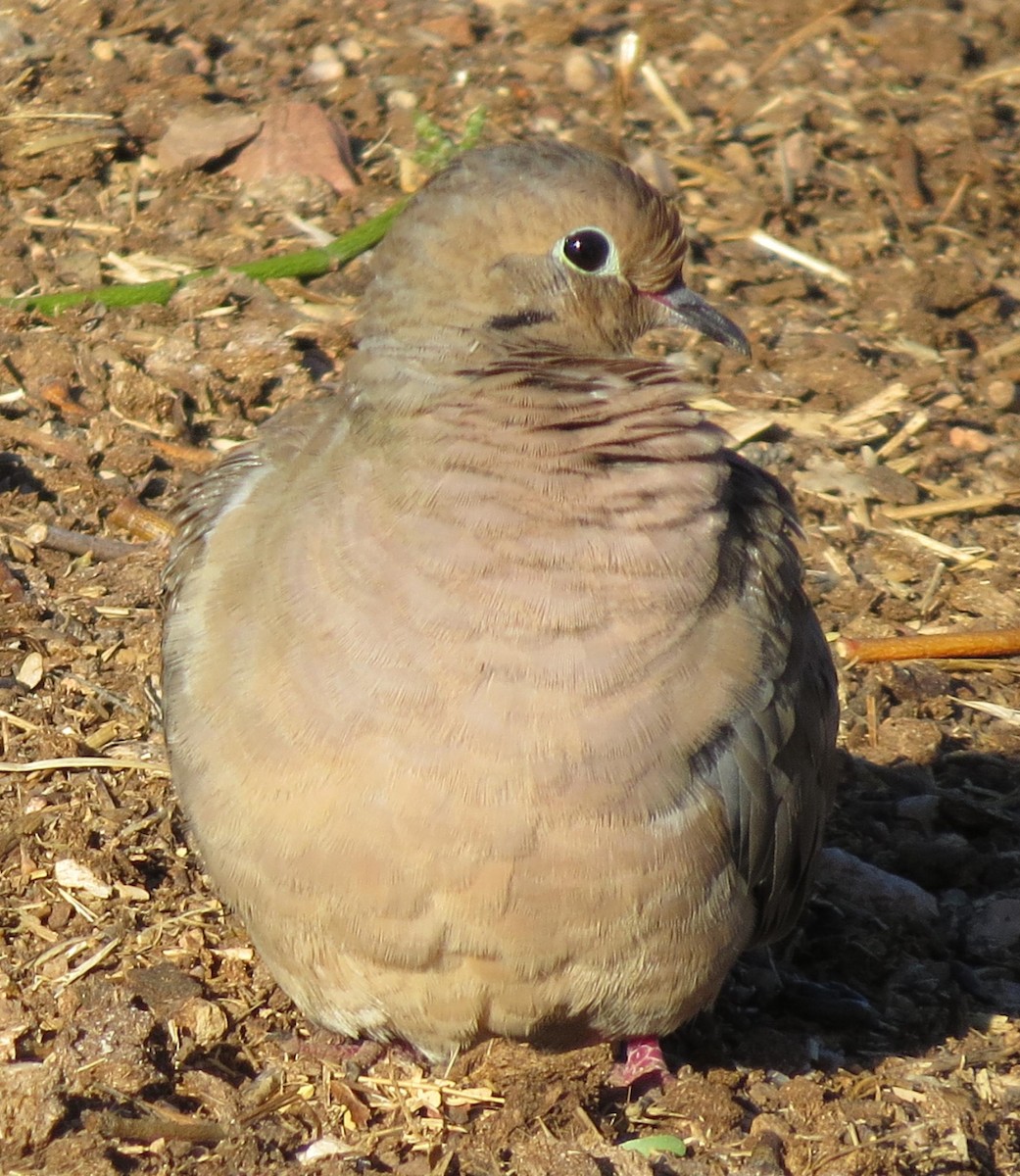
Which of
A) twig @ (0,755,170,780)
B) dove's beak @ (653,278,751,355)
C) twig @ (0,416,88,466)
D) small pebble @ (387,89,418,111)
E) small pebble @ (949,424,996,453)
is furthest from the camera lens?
small pebble @ (387,89,418,111)

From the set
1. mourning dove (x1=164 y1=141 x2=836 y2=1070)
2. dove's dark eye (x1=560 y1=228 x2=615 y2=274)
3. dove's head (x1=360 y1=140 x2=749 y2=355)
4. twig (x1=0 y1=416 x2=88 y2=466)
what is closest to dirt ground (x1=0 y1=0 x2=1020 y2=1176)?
twig (x1=0 y1=416 x2=88 y2=466)

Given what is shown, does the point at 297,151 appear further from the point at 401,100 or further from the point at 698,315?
the point at 698,315

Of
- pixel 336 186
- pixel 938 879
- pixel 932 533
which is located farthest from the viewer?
pixel 336 186

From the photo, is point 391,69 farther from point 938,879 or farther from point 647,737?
point 647,737

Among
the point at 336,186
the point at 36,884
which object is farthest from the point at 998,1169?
the point at 336,186

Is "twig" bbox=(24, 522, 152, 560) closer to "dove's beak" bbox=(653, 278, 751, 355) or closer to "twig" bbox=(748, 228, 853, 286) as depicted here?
"dove's beak" bbox=(653, 278, 751, 355)
